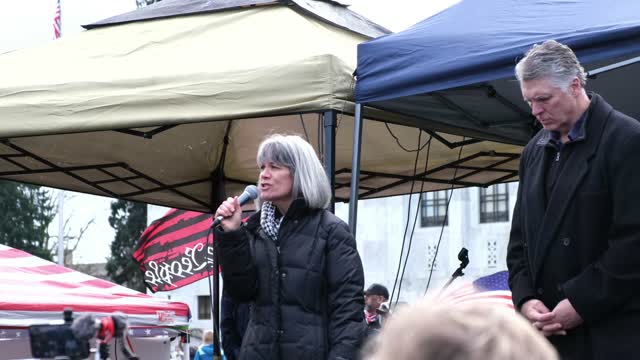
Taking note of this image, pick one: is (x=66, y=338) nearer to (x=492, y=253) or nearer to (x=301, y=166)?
(x=301, y=166)

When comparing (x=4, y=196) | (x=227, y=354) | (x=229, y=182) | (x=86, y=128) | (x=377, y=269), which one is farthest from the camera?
(x=4, y=196)

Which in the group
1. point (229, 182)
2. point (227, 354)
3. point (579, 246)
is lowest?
point (227, 354)

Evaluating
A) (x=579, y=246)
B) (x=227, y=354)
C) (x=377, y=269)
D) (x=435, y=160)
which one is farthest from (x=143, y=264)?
(x=377, y=269)

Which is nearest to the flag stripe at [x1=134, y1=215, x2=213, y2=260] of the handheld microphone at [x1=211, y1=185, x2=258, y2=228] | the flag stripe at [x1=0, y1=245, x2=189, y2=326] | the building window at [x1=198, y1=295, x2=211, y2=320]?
the flag stripe at [x1=0, y1=245, x2=189, y2=326]

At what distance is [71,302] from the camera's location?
700 centimetres

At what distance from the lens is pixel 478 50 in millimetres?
5359

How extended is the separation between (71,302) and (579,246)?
4137mm

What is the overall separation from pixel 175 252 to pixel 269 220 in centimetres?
821

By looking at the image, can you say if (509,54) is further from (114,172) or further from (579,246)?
(114,172)

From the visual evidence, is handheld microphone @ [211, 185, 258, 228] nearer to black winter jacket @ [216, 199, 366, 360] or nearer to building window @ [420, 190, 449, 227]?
black winter jacket @ [216, 199, 366, 360]

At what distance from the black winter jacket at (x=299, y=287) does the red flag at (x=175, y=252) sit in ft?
25.3

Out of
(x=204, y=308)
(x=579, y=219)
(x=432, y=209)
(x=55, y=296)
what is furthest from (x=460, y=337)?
(x=204, y=308)

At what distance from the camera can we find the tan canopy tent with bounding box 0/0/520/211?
19.6 feet

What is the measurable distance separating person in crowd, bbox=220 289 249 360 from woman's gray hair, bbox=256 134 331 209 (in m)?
0.72
